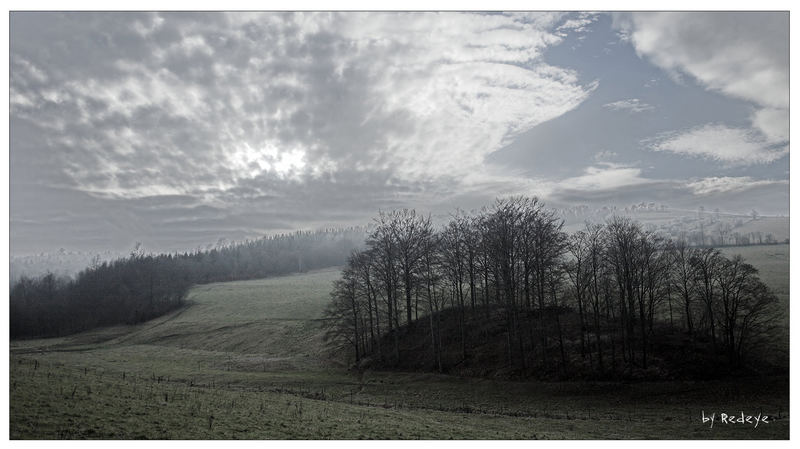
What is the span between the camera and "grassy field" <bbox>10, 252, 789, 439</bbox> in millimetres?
16766

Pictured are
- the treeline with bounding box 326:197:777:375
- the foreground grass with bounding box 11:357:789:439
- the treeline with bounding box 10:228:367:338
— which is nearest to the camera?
the foreground grass with bounding box 11:357:789:439

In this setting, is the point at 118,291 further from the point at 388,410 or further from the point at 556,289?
the point at 388,410

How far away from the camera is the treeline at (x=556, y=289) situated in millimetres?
39406

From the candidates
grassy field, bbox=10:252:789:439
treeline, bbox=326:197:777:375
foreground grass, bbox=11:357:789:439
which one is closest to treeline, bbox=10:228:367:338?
grassy field, bbox=10:252:789:439

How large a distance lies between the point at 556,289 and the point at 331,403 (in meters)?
29.5

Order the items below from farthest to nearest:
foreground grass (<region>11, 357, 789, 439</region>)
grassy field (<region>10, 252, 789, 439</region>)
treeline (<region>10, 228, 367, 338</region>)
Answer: treeline (<region>10, 228, 367, 338</region>) < grassy field (<region>10, 252, 789, 439</region>) < foreground grass (<region>11, 357, 789, 439</region>)

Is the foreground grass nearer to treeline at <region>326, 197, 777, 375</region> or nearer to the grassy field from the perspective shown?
the grassy field

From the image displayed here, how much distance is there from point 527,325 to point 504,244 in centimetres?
1011

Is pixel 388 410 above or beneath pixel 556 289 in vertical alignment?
beneath

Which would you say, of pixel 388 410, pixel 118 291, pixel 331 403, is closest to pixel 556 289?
pixel 388 410

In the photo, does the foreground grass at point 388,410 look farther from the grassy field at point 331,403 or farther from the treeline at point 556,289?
the treeline at point 556,289

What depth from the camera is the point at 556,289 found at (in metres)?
46.9

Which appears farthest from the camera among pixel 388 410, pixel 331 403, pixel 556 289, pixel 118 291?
pixel 118 291

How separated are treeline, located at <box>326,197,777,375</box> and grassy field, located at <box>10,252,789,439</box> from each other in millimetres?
4848
